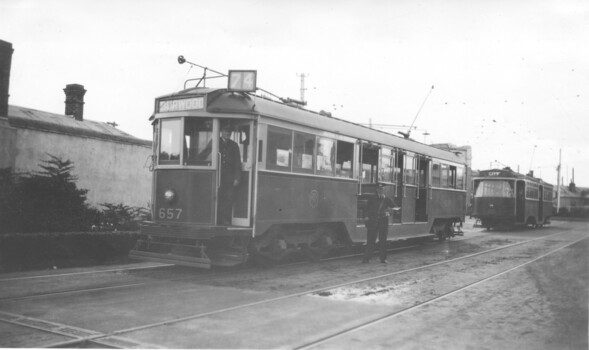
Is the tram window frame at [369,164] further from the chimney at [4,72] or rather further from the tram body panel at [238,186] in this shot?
the chimney at [4,72]

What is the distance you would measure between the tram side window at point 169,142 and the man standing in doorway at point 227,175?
0.88 meters

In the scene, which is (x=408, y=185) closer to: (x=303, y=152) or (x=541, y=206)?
(x=303, y=152)

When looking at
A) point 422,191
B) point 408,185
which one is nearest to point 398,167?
point 408,185

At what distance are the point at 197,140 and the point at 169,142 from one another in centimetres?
58

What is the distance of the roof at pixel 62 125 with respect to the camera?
15.2 metres

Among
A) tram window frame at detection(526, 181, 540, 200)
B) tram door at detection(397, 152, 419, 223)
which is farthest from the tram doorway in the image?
tram door at detection(397, 152, 419, 223)

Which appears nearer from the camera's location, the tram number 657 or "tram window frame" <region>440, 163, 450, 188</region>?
the tram number 657

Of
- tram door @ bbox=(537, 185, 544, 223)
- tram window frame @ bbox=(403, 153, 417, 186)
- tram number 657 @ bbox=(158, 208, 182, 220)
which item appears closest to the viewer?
tram number 657 @ bbox=(158, 208, 182, 220)

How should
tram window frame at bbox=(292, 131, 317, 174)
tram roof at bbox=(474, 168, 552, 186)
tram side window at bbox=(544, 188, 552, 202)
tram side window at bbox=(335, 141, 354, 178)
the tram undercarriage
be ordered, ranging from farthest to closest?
tram side window at bbox=(544, 188, 552, 202) → tram roof at bbox=(474, 168, 552, 186) → tram side window at bbox=(335, 141, 354, 178) → tram window frame at bbox=(292, 131, 317, 174) → the tram undercarriage

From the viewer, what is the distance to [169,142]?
9461mm

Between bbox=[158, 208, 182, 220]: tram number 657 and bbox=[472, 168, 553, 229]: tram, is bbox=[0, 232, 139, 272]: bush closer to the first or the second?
bbox=[158, 208, 182, 220]: tram number 657

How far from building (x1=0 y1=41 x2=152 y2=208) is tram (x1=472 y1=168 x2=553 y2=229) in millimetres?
18795

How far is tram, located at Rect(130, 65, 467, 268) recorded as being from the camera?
9039mm

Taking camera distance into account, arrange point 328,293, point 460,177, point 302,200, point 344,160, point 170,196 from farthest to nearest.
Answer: point 460,177
point 344,160
point 302,200
point 170,196
point 328,293
